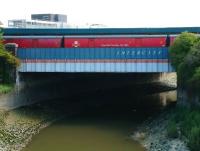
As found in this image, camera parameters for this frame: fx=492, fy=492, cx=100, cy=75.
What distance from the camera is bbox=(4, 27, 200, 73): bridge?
50719 mm

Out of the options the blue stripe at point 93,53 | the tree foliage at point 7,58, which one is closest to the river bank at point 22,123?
the tree foliage at point 7,58

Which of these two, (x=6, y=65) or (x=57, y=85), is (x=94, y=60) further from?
(x=6, y=65)

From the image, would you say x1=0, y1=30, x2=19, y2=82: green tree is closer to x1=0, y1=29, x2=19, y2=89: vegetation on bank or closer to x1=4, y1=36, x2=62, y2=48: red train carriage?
x1=0, y1=29, x2=19, y2=89: vegetation on bank

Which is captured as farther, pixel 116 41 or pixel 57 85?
pixel 57 85

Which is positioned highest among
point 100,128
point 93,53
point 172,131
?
point 93,53

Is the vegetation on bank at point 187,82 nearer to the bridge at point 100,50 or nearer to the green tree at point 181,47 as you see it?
the green tree at point 181,47

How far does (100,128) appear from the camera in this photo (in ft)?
154

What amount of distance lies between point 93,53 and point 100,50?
0.81 meters

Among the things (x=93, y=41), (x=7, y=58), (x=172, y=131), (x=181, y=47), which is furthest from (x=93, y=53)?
(x=172, y=131)

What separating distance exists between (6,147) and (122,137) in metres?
10.4

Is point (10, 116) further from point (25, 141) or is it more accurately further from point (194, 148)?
point (194, 148)

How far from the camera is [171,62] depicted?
1925 inches

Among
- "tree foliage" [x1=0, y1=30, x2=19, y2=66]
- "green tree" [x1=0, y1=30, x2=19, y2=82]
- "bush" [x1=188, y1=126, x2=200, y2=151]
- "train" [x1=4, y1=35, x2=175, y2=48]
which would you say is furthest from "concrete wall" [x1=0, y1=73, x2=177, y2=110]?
"bush" [x1=188, y1=126, x2=200, y2=151]

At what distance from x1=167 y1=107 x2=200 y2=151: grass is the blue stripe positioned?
24.0 feet
